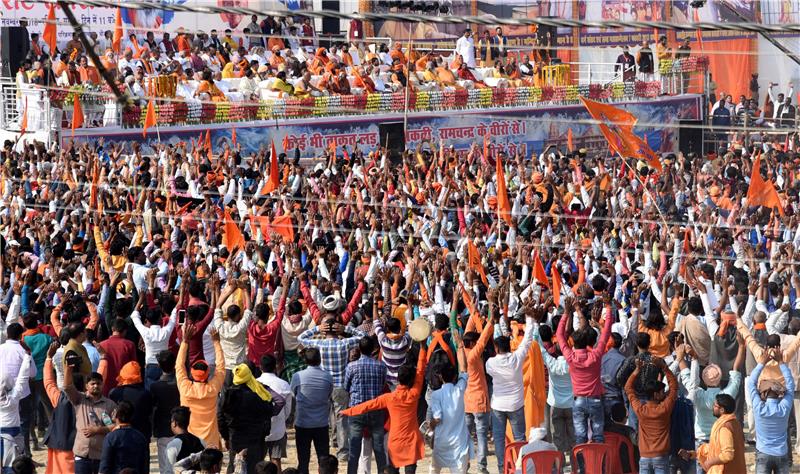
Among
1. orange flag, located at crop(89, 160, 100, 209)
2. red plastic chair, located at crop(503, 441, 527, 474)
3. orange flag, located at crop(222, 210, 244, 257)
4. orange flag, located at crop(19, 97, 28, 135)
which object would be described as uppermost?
orange flag, located at crop(19, 97, 28, 135)

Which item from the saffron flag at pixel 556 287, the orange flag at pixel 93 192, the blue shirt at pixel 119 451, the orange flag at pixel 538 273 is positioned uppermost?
the orange flag at pixel 93 192

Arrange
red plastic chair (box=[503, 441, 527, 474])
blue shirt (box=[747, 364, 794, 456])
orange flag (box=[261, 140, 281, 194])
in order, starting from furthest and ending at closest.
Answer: orange flag (box=[261, 140, 281, 194]) < blue shirt (box=[747, 364, 794, 456]) < red plastic chair (box=[503, 441, 527, 474])

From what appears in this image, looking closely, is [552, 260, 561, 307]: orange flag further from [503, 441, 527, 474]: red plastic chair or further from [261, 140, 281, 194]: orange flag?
[261, 140, 281, 194]: orange flag

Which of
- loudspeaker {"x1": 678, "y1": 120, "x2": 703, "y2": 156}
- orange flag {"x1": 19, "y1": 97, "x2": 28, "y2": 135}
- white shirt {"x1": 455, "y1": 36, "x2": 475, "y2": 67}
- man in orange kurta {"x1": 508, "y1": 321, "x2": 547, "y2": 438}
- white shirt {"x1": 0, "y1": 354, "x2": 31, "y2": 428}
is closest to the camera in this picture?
white shirt {"x1": 0, "y1": 354, "x2": 31, "y2": 428}

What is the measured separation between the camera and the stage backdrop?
75.2 feet

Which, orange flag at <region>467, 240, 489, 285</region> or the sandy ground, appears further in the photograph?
orange flag at <region>467, 240, 489, 285</region>

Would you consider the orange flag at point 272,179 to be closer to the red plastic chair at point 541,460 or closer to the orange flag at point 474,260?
the orange flag at point 474,260

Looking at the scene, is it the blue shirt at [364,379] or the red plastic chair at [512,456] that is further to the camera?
the blue shirt at [364,379]

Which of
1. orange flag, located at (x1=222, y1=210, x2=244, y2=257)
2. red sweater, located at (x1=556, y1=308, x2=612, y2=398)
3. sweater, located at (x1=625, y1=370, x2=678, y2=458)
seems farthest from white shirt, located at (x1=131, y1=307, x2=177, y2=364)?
orange flag, located at (x1=222, y1=210, x2=244, y2=257)

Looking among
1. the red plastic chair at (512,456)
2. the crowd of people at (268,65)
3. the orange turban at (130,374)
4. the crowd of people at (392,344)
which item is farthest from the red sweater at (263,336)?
the crowd of people at (268,65)

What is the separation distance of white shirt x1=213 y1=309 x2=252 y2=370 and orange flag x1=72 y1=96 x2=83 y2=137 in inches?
417

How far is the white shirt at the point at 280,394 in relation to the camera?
969 cm

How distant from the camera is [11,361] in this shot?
10.1 metres

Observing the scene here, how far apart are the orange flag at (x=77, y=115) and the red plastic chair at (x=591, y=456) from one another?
43.2ft
